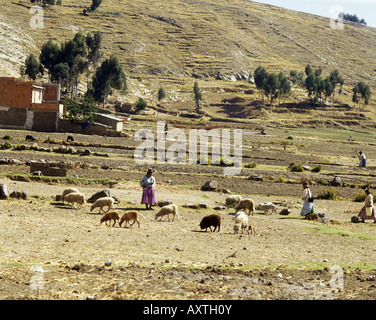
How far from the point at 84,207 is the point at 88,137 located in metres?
33.8

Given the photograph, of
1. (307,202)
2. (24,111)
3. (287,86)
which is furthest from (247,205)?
(287,86)

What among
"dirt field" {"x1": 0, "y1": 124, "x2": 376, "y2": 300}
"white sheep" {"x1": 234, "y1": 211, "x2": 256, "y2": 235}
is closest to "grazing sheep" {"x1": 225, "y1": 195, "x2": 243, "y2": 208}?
"dirt field" {"x1": 0, "y1": 124, "x2": 376, "y2": 300}

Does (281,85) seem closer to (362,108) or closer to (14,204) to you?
(362,108)

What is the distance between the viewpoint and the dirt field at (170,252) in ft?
33.9

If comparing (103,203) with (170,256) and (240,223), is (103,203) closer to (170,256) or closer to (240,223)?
(240,223)

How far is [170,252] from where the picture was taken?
45.1 feet

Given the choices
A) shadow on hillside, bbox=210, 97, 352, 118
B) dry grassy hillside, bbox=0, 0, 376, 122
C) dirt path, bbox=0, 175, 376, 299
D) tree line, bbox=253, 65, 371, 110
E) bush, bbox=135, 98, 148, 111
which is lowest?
dirt path, bbox=0, 175, 376, 299

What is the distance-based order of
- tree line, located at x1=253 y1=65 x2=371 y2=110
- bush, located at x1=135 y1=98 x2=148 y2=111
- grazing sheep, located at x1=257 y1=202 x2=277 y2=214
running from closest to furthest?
grazing sheep, located at x1=257 y1=202 x2=277 y2=214, bush, located at x1=135 y1=98 x2=148 y2=111, tree line, located at x1=253 y1=65 x2=371 y2=110

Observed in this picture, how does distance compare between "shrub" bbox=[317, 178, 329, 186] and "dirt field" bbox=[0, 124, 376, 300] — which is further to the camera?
"shrub" bbox=[317, 178, 329, 186]

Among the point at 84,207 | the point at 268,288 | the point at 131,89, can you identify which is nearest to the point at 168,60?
the point at 131,89

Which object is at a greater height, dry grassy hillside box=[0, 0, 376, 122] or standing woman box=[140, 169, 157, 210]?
dry grassy hillside box=[0, 0, 376, 122]

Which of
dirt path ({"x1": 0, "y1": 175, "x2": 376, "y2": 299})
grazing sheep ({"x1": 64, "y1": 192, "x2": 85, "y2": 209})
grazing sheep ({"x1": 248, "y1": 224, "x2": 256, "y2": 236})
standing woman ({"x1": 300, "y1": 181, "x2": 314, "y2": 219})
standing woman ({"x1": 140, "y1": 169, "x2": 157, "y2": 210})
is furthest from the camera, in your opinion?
standing woman ({"x1": 300, "y1": 181, "x2": 314, "y2": 219})

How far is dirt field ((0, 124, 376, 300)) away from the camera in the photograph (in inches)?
407

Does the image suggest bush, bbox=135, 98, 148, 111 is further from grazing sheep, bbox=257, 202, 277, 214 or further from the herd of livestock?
grazing sheep, bbox=257, 202, 277, 214
